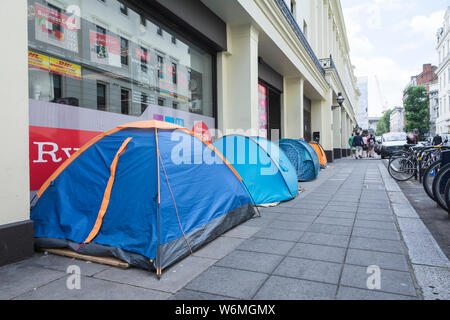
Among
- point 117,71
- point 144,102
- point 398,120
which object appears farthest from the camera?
point 398,120

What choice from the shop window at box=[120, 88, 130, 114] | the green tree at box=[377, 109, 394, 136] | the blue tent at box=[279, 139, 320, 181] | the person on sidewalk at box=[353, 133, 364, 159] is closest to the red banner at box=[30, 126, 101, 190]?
the shop window at box=[120, 88, 130, 114]

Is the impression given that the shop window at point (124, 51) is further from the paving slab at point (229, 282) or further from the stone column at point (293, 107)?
the stone column at point (293, 107)

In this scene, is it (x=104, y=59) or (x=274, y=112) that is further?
(x=274, y=112)

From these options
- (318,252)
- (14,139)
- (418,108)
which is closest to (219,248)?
(318,252)

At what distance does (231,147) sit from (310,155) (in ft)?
13.5

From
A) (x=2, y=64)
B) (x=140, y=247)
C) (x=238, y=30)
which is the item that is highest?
(x=238, y=30)

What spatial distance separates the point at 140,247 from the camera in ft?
9.99

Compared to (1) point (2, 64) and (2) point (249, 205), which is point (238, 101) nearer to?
(2) point (249, 205)

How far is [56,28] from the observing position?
14.2 feet

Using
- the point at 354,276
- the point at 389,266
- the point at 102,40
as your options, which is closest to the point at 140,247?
the point at 354,276

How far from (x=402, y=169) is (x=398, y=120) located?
400 ft

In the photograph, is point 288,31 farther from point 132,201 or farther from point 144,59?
point 132,201

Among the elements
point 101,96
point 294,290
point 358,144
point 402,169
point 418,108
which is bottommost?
point 294,290

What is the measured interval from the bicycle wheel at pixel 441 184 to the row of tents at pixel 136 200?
3369 millimetres
